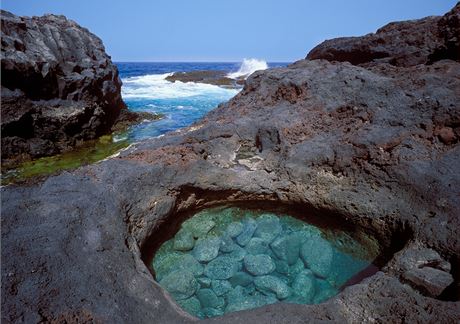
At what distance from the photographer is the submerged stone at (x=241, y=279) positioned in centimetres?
333

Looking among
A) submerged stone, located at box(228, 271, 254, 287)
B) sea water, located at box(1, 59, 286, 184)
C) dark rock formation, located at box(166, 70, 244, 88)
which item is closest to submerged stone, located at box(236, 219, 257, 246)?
submerged stone, located at box(228, 271, 254, 287)

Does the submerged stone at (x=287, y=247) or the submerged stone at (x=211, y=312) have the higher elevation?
the submerged stone at (x=287, y=247)

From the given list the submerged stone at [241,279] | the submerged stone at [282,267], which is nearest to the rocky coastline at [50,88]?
the submerged stone at [241,279]

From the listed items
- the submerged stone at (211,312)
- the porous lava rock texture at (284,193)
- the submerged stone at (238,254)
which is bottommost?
the submerged stone at (211,312)

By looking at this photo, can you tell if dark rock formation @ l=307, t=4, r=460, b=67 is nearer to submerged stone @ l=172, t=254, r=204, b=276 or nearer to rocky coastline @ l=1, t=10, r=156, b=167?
submerged stone @ l=172, t=254, r=204, b=276

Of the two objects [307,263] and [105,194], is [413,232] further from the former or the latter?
[105,194]

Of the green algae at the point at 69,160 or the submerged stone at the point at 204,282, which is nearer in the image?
the submerged stone at the point at 204,282

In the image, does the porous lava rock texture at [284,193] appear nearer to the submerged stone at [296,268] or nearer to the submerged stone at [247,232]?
the submerged stone at [247,232]

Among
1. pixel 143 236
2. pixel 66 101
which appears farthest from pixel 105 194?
pixel 66 101

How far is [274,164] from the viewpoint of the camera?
4.26 m

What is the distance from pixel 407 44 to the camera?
580 cm

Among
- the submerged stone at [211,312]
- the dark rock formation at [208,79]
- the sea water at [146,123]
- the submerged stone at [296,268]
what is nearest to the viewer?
the submerged stone at [211,312]

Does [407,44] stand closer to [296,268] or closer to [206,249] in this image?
[296,268]

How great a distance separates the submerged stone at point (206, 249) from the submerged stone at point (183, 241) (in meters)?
0.08
